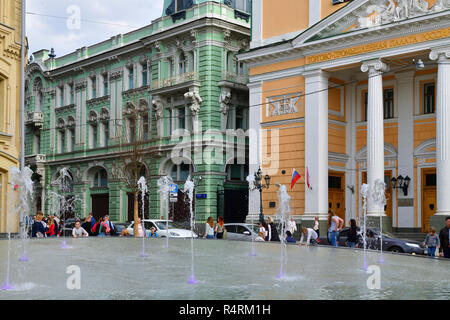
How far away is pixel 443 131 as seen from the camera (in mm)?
30516

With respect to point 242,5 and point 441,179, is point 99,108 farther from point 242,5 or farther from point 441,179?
point 441,179

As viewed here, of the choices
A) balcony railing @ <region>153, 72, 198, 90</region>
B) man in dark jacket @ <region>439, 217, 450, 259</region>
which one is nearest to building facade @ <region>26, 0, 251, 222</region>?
balcony railing @ <region>153, 72, 198, 90</region>

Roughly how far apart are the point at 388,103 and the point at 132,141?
19069 mm

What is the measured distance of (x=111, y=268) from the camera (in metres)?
14.2

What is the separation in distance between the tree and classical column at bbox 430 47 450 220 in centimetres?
1881

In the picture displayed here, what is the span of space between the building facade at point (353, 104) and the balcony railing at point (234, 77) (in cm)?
456

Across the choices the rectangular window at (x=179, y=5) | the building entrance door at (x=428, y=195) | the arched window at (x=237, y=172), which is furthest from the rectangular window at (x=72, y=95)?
the building entrance door at (x=428, y=195)

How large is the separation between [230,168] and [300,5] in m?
12.3

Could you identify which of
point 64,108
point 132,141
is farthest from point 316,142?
point 64,108

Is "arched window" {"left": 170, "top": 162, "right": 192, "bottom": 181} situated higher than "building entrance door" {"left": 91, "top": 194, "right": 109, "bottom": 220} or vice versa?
"arched window" {"left": 170, "top": 162, "right": 192, "bottom": 181}

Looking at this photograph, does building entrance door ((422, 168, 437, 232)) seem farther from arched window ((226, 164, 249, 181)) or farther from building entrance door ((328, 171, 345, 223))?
arched window ((226, 164, 249, 181))

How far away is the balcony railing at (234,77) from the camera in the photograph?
4281 cm

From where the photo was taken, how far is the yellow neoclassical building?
79.9 ft

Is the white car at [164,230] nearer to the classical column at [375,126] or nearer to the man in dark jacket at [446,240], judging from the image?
the classical column at [375,126]
